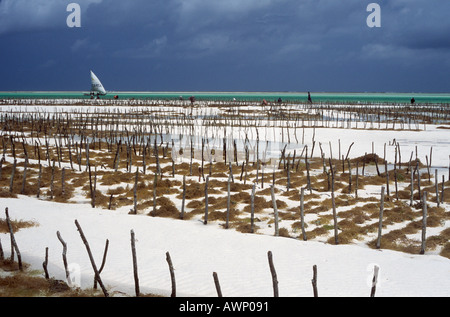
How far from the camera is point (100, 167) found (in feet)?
59.7

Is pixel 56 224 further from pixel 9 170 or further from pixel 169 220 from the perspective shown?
pixel 9 170

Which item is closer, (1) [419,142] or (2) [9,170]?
(2) [9,170]

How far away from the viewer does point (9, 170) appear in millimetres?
17047

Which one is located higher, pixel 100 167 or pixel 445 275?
pixel 100 167
